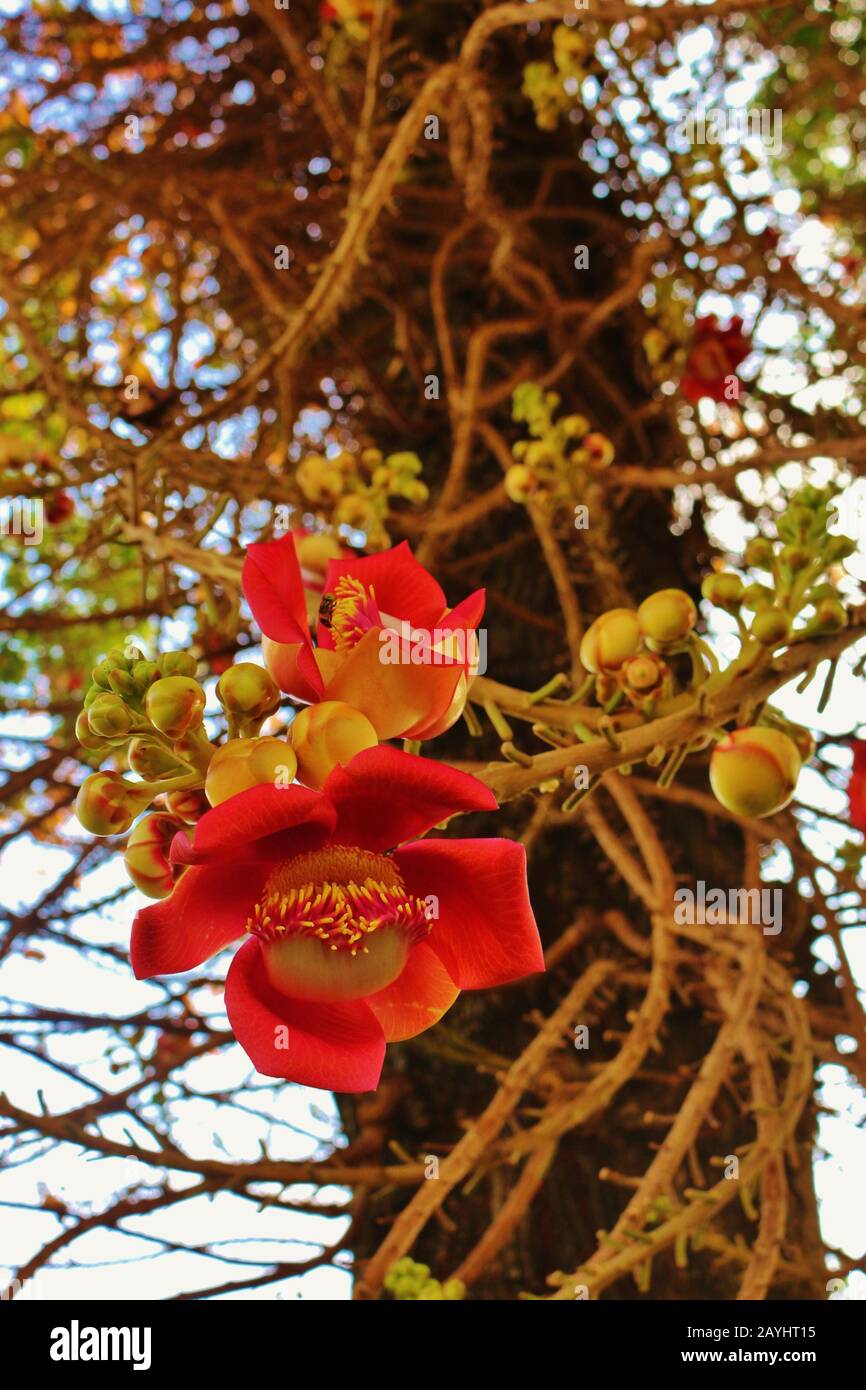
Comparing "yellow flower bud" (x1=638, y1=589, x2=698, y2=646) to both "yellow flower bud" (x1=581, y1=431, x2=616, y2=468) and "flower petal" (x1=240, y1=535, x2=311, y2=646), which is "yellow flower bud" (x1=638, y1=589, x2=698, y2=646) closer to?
"flower petal" (x1=240, y1=535, x2=311, y2=646)

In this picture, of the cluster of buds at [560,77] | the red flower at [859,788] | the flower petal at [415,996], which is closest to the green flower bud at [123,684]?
the flower petal at [415,996]

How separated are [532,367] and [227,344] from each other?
0.55m

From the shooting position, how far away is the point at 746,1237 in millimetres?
975

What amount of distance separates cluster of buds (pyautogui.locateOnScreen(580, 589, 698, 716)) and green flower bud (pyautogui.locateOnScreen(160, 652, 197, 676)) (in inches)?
5.3

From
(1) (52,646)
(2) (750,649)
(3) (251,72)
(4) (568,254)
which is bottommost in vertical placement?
(2) (750,649)

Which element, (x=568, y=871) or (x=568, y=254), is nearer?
(x=568, y=871)

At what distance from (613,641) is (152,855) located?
162 mm

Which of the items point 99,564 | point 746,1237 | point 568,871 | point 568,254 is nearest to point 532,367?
point 568,254

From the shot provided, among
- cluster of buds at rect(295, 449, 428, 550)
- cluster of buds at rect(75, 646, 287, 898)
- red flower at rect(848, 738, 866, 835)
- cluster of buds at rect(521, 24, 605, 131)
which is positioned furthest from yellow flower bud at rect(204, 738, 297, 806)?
cluster of buds at rect(521, 24, 605, 131)

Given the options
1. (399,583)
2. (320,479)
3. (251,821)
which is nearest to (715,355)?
(320,479)
